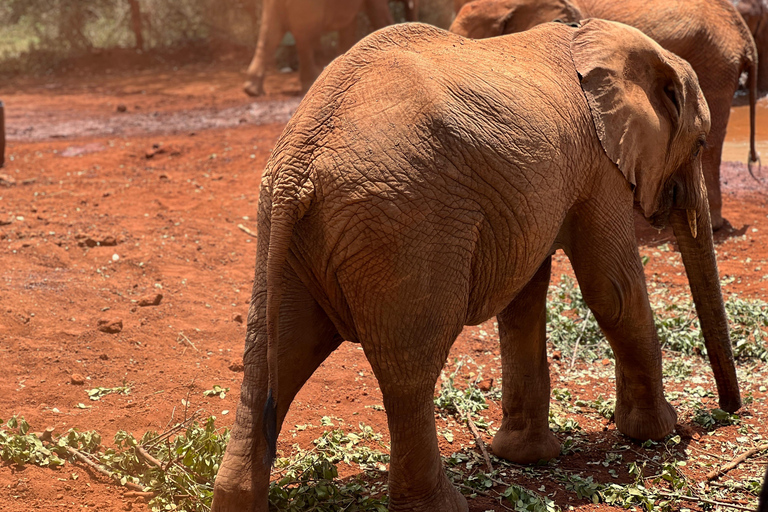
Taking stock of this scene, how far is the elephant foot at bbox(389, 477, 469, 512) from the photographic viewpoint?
3.26m

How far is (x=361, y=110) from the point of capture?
9.78 ft

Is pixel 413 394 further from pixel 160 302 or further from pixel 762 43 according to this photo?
pixel 762 43

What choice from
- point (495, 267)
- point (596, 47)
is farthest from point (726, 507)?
point (596, 47)

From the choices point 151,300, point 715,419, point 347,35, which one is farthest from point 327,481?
point 347,35

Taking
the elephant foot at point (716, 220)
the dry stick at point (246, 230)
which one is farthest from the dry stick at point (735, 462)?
the dry stick at point (246, 230)

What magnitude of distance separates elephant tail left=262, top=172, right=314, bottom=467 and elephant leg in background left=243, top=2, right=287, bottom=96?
37.4 feet

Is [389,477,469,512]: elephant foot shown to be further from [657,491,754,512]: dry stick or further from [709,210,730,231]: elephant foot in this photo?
[709,210,730,231]: elephant foot

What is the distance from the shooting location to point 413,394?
3104 millimetres

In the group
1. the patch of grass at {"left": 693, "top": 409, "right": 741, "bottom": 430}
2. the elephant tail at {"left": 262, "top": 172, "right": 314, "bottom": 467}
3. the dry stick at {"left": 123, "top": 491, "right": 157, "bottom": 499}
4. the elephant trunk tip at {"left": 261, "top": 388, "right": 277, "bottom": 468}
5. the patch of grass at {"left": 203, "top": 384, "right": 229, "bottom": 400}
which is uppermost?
the elephant tail at {"left": 262, "top": 172, "right": 314, "bottom": 467}

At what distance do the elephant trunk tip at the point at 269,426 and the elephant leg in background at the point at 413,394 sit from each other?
378 millimetres

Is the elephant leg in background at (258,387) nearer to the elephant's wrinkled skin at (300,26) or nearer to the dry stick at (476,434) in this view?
the dry stick at (476,434)

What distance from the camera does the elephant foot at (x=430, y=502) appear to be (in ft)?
10.7

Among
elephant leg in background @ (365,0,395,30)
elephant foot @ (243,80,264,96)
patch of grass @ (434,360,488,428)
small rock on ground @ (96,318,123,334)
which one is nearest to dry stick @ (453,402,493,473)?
patch of grass @ (434,360,488,428)

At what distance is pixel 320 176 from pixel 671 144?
1941 millimetres
